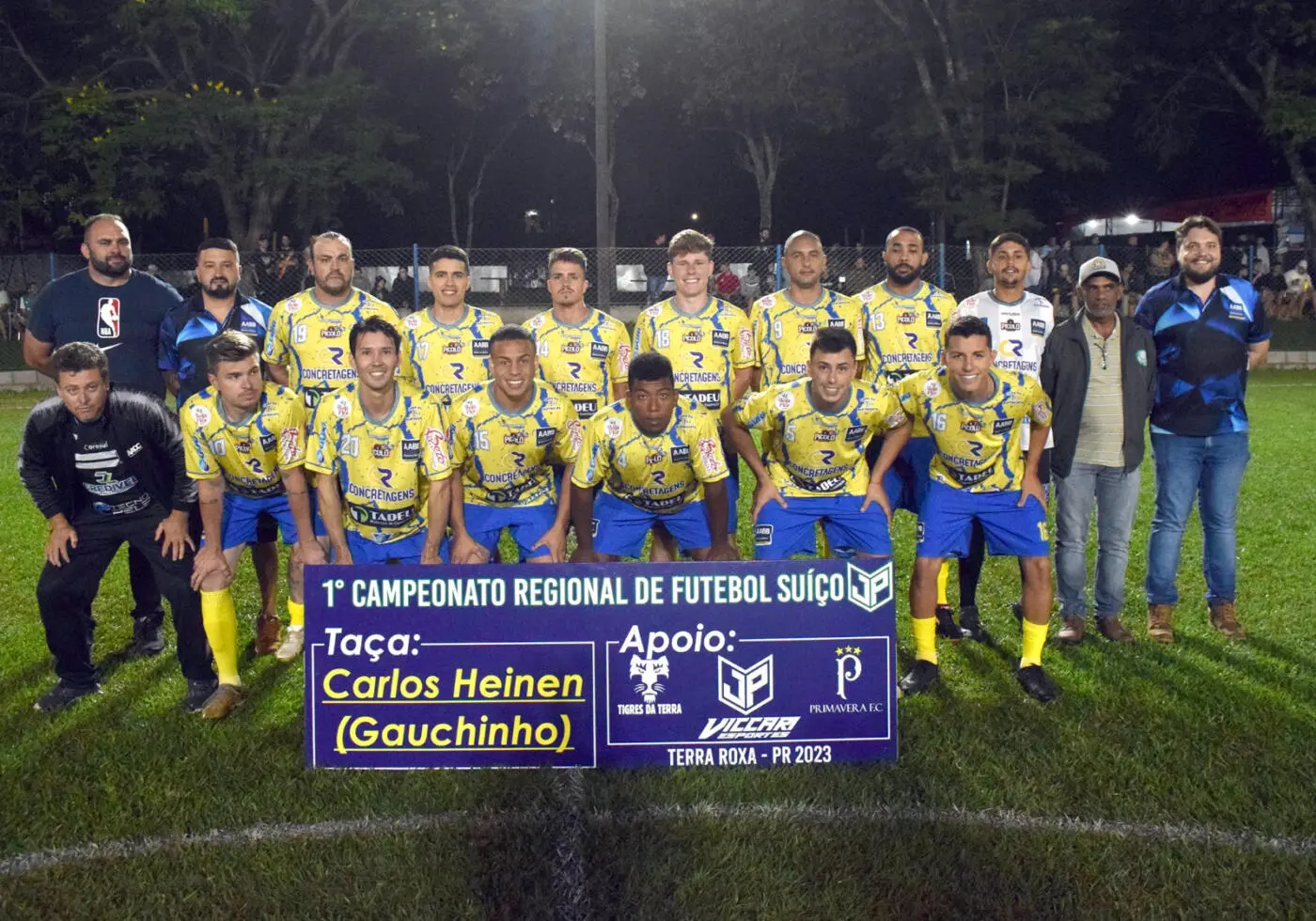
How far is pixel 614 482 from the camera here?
5.65 m

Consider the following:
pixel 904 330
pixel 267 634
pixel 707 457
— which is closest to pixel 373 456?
pixel 267 634

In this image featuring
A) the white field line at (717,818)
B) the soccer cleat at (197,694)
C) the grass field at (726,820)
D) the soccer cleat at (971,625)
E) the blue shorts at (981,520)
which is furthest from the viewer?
the soccer cleat at (971,625)

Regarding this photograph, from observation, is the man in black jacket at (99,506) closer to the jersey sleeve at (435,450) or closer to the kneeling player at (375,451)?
the kneeling player at (375,451)

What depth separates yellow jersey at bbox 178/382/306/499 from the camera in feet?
18.1

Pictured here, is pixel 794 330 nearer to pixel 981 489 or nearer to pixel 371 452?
pixel 981 489

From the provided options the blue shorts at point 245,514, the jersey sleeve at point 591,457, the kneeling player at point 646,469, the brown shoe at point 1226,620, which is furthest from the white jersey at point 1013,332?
the blue shorts at point 245,514

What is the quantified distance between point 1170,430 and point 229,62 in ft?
87.7

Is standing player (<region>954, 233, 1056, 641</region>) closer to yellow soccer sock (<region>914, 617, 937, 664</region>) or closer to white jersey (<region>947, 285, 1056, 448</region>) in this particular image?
white jersey (<region>947, 285, 1056, 448</region>)

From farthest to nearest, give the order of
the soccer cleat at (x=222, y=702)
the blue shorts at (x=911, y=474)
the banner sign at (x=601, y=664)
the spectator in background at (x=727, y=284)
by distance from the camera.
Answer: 1. the spectator in background at (x=727, y=284)
2. the blue shorts at (x=911, y=474)
3. the soccer cleat at (x=222, y=702)
4. the banner sign at (x=601, y=664)

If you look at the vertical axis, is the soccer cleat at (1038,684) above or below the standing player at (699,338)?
below

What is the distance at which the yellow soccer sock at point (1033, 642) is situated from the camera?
5500 millimetres

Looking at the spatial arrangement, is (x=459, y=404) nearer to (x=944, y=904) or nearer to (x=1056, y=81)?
(x=944, y=904)

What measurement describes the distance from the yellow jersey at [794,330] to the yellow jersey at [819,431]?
2.71 ft

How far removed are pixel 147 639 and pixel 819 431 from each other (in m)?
3.85
